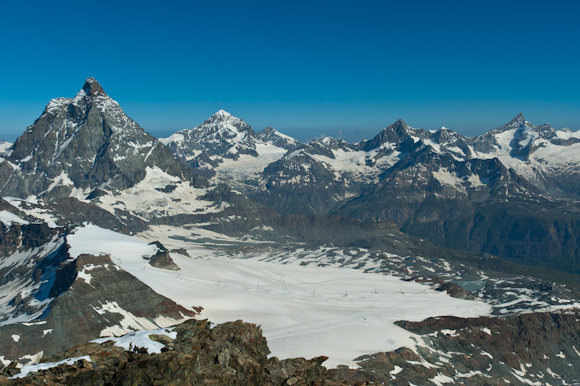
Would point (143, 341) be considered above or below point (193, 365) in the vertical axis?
above

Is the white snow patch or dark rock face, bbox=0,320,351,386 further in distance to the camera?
the white snow patch

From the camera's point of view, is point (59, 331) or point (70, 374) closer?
point (70, 374)

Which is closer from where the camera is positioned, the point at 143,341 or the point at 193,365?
the point at 193,365

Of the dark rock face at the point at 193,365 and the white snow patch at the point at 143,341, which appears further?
the white snow patch at the point at 143,341

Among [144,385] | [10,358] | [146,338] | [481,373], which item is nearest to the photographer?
[144,385]

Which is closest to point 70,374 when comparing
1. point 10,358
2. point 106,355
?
point 106,355

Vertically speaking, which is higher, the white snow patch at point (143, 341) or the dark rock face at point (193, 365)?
the white snow patch at point (143, 341)

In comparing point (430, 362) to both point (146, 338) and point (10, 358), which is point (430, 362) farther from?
point (146, 338)

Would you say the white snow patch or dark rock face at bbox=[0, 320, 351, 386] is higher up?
the white snow patch
